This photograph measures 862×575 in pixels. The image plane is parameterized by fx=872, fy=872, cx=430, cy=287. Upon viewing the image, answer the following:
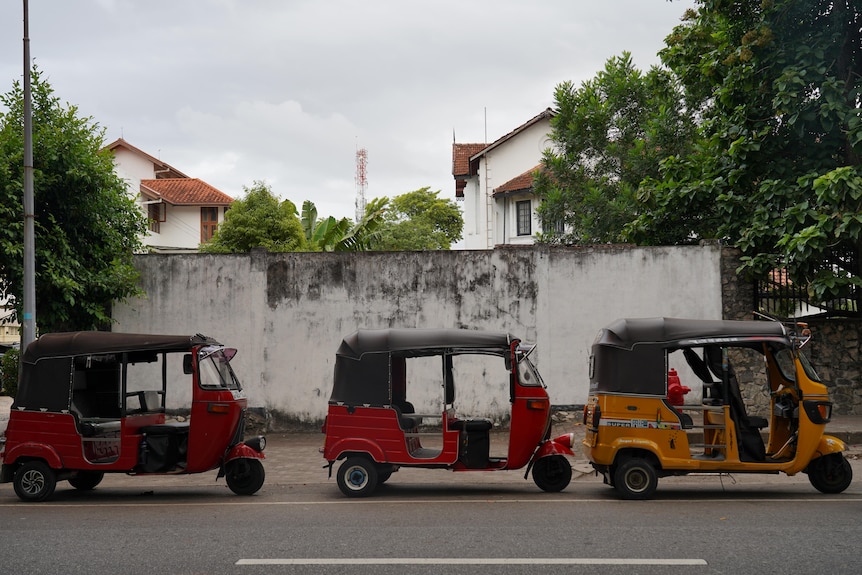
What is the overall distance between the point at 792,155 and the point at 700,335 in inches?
343

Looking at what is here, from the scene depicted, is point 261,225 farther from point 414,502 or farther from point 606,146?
point 414,502

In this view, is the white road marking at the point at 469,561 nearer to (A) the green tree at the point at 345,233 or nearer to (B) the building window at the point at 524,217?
(A) the green tree at the point at 345,233

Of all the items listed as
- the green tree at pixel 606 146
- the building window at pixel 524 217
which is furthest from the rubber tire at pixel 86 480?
the building window at pixel 524 217

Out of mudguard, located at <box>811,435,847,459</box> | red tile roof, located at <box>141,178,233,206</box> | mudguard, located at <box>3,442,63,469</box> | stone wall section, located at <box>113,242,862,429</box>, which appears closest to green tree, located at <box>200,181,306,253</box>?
red tile roof, located at <box>141,178,233,206</box>

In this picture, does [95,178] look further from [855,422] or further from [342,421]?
[855,422]

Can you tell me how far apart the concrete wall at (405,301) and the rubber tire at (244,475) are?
571 cm

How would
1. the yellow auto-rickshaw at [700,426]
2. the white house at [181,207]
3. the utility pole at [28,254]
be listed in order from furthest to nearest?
the white house at [181,207]
the utility pole at [28,254]
the yellow auto-rickshaw at [700,426]

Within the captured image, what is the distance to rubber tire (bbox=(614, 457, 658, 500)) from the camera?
403 inches

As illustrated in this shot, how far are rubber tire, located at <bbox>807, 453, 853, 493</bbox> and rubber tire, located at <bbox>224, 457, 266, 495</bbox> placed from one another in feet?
22.2

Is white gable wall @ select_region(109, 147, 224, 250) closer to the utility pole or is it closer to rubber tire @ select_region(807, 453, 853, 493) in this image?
the utility pole

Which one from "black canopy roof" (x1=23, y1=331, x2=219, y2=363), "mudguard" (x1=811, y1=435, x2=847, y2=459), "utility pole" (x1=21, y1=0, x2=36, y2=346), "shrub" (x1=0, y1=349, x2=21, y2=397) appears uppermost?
"utility pole" (x1=21, y1=0, x2=36, y2=346)

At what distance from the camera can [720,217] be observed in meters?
17.8

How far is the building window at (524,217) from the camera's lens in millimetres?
40406

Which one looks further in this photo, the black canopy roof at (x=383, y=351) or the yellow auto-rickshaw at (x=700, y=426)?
the black canopy roof at (x=383, y=351)
